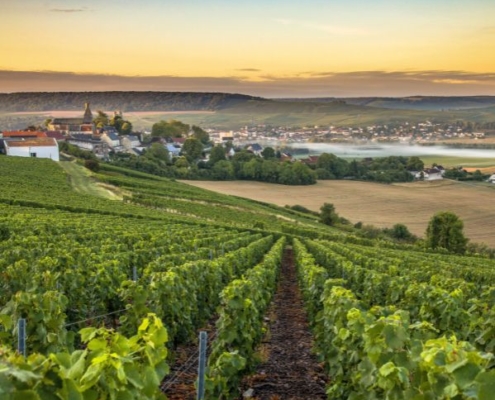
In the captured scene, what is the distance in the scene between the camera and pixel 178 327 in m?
10.1

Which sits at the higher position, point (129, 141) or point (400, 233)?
point (129, 141)

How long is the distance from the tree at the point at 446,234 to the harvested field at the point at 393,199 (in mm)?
6788

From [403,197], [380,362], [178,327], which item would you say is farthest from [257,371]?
[403,197]

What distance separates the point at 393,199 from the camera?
84.5m

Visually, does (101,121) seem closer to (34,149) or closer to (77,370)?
(34,149)

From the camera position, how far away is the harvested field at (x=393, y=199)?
227 feet

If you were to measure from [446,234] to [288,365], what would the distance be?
44.3m

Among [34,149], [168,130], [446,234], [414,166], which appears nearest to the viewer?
[446,234]

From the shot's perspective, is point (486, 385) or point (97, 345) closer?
point (486, 385)

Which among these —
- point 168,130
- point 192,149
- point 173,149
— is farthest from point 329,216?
point 168,130

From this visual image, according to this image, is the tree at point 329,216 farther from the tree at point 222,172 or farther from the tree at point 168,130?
the tree at point 168,130

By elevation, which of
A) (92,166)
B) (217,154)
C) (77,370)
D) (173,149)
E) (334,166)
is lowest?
(334,166)

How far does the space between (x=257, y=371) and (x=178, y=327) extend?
5.16ft

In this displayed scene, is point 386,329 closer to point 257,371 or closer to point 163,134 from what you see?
point 257,371
